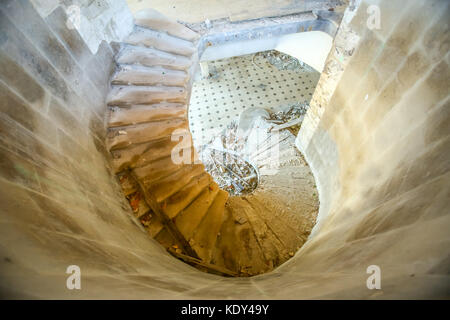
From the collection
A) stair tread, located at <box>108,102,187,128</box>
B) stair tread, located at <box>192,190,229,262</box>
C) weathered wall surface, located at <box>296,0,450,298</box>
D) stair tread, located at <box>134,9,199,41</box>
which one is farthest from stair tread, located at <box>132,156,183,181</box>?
stair tread, located at <box>134,9,199,41</box>

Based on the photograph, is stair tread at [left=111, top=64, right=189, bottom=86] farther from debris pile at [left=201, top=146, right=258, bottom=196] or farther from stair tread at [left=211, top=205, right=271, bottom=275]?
debris pile at [left=201, top=146, right=258, bottom=196]

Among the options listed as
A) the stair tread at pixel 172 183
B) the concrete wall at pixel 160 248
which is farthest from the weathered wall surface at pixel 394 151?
the stair tread at pixel 172 183

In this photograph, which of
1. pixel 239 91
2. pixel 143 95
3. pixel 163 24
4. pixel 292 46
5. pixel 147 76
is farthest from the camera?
pixel 239 91

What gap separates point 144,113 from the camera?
4457mm

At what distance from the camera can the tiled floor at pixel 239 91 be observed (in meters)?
9.02

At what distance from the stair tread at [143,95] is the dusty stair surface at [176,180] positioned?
0.05ft

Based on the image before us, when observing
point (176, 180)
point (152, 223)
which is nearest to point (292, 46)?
point (176, 180)

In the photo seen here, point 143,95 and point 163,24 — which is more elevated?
point 163,24

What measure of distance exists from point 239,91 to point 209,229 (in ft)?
22.3

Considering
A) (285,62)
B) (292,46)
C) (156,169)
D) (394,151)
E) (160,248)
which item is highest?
(285,62)

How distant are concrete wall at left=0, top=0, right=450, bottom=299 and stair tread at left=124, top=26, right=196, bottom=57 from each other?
126cm

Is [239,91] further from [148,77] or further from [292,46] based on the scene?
[148,77]

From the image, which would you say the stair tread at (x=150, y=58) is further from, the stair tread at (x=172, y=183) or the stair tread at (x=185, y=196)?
the stair tread at (x=185, y=196)
